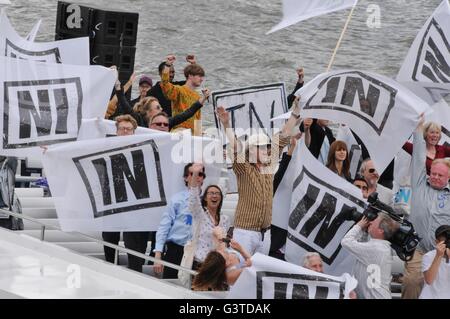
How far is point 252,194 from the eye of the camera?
12.0m

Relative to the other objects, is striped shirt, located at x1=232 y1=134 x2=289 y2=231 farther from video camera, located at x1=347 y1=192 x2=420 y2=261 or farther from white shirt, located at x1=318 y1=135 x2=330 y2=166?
white shirt, located at x1=318 y1=135 x2=330 y2=166

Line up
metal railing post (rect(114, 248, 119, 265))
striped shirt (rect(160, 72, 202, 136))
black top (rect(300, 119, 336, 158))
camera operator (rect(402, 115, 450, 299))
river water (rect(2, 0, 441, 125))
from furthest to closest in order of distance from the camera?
river water (rect(2, 0, 441, 125)) < striped shirt (rect(160, 72, 202, 136)) < black top (rect(300, 119, 336, 158)) < metal railing post (rect(114, 248, 119, 265)) < camera operator (rect(402, 115, 450, 299))

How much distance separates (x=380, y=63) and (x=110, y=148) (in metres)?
18.7

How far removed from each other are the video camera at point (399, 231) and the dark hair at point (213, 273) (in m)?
1.18

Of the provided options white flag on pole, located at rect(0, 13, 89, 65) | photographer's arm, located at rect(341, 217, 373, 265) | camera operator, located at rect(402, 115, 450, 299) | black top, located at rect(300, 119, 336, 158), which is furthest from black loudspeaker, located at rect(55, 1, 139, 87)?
photographer's arm, located at rect(341, 217, 373, 265)

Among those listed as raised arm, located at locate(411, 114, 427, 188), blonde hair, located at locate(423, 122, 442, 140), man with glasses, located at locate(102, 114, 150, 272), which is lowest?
man with glasses, located at locate(102, 114, 150, 272)

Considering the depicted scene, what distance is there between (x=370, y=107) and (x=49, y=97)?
8.98ft

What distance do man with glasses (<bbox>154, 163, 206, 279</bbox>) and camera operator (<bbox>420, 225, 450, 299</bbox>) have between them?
1956mm

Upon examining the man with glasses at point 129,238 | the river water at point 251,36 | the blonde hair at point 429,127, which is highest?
the blonde hair at point 429,127

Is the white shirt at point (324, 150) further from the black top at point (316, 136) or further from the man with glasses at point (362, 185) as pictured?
the man with glasses at point (362, 185)

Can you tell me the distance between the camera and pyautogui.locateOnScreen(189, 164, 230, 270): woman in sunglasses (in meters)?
11.7

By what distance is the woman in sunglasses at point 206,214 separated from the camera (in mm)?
11727

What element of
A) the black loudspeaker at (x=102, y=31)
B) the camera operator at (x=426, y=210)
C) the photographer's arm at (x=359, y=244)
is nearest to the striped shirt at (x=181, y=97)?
the black loudspeaker at (x=102, y=31)
